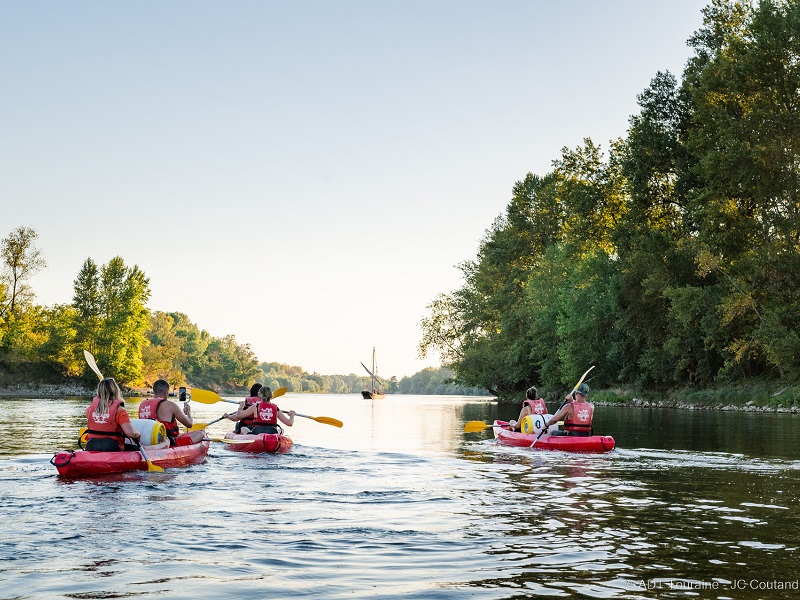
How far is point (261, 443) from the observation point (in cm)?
1788

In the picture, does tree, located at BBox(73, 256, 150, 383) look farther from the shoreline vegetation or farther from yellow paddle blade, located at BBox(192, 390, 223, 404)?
yellow paddle blade, located at BBox(192, 390, 223, 404)

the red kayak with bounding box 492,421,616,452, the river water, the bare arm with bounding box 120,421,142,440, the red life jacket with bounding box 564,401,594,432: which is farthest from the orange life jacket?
the red life jacket with bounding box 564,401,594,432

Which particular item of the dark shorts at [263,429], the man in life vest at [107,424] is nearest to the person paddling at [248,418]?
the dark shorts at [263,429]

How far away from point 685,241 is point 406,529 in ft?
131

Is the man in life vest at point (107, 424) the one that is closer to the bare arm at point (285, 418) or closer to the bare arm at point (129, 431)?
the bare arm at point (129, 431)

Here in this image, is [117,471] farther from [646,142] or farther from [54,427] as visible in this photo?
[646,142]

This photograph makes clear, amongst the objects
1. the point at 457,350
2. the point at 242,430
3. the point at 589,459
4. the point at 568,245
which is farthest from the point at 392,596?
the point at 457,350

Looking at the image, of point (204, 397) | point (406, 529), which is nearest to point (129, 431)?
point (406, 529)

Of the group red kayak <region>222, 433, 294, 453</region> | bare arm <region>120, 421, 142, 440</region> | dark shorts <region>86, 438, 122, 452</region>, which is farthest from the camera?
red kayak <region>222, 433, 294, 453</region>

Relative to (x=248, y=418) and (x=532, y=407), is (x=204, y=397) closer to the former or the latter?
(x=248, y=418)

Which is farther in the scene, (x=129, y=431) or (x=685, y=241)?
(x=685, y=241)

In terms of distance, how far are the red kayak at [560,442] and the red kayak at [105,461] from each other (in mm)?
8439

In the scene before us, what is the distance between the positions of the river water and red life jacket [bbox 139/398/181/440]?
44.6 inches

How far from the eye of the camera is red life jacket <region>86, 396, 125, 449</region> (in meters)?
13.4
